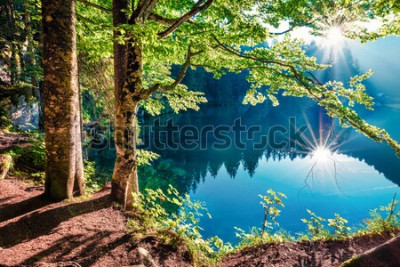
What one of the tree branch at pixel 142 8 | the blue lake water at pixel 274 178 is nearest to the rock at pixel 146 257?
the tree branch at pixel 142 8

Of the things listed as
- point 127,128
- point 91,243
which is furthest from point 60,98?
point 91,243

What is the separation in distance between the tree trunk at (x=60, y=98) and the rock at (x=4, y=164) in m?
2.16

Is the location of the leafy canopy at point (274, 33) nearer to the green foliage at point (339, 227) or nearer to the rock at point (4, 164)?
the green foliage at point (339, 227)

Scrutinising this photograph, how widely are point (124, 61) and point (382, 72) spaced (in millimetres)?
177387

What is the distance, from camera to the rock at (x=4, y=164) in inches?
236

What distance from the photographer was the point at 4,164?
6.14 metres

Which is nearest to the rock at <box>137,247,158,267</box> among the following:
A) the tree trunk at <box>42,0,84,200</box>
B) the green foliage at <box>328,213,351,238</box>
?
the tree trunk at <box>42,0,84,200</box>

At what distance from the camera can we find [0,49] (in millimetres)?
13133

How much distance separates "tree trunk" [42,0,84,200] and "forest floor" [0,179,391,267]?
0.60m

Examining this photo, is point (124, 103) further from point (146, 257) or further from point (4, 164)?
point (4, 164)

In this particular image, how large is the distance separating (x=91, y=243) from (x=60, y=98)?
2858 mm

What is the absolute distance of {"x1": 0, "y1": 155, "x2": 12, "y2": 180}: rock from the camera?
5.99m

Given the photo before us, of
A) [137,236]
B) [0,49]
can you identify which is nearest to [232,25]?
[137,236]

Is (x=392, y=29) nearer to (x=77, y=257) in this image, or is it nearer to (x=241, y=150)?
(x=77, y=257)
